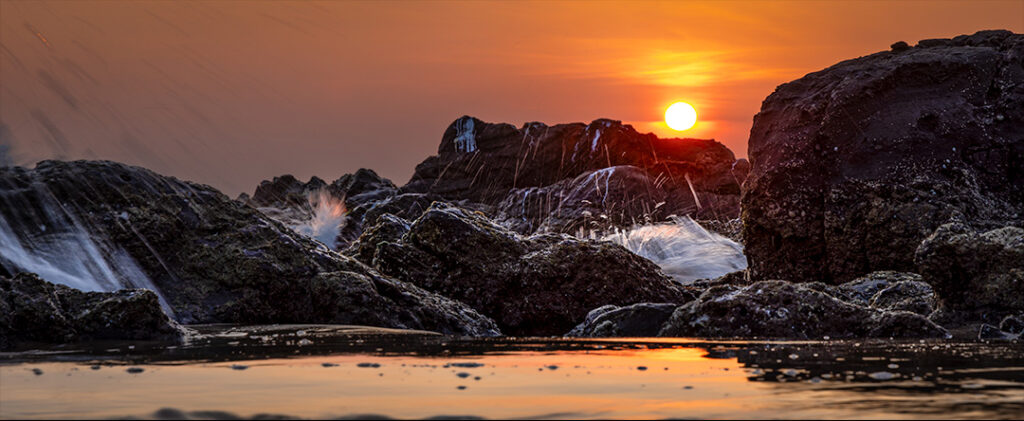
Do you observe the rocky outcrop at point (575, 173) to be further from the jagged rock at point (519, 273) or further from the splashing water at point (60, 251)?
→ the splashing water at point (60, 251)

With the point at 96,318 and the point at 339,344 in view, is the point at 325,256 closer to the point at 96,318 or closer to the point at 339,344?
the point at 96,318

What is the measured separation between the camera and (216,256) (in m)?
12.8

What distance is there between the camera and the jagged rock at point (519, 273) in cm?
1396

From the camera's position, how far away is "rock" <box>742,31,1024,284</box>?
16.1 m

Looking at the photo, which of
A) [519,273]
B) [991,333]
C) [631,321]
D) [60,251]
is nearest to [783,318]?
[631,321]

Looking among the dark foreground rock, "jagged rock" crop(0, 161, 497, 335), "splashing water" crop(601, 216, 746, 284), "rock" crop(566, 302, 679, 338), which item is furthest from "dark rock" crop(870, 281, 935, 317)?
"splashing water" crop(601, 216, 746, 284)

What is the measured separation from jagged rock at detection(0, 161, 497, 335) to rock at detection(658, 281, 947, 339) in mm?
3255

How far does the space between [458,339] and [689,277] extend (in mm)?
14387

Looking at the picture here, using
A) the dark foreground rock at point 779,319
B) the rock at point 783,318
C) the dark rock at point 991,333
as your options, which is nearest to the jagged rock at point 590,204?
the dark foreground rock at point 779,319

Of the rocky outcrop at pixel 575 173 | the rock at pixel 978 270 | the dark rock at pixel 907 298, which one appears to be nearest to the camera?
the rock at pixel 978 270

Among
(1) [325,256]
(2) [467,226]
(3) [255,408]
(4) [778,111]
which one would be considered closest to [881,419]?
(3) [255,408]

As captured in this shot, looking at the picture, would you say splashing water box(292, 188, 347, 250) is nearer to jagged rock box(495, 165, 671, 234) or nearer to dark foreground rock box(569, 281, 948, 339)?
jagged rock box(495, 165, 671, 234)

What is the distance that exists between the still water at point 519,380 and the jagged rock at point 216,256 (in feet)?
12.0

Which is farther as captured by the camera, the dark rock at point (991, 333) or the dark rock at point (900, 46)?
the dark rock at point (900, 46)
